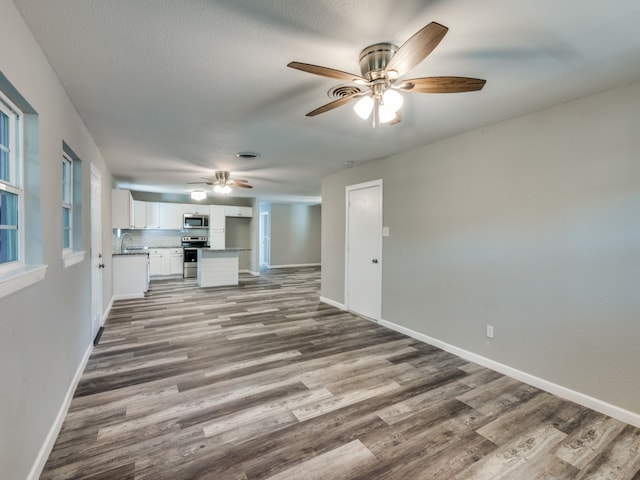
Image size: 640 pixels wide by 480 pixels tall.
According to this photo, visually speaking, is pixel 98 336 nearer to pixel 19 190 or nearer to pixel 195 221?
pixel 19 190

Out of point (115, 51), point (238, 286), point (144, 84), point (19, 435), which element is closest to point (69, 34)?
point (115, 51)

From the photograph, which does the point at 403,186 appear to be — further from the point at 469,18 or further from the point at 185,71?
the point at 185,71

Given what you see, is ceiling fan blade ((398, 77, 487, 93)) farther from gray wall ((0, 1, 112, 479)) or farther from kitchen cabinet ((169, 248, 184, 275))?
kitchen cabinet ((169, 248, 184, 275))

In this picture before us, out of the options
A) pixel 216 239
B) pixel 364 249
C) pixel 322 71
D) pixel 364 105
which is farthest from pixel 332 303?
pixel 216 239

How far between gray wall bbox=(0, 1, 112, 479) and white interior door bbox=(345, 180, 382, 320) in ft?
11.6

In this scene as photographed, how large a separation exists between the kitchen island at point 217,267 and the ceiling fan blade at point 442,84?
608 centimetres

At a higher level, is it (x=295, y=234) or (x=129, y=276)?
(x=295, y=234)

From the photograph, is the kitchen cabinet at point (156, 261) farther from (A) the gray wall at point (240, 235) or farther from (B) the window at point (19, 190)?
(B) the window at point (19, 190)

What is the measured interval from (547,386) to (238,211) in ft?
26.9

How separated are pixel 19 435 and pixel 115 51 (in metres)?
2.10

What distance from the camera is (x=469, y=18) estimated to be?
152 centimetres

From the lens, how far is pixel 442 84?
5.74ft

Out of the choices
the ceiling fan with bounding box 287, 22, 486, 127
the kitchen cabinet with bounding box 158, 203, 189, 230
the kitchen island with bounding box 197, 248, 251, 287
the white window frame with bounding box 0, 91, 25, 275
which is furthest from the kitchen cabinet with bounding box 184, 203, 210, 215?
the ceiling fan with bounding box 287, 22, 486, 127

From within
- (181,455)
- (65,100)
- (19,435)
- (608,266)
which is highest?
(65,100)
